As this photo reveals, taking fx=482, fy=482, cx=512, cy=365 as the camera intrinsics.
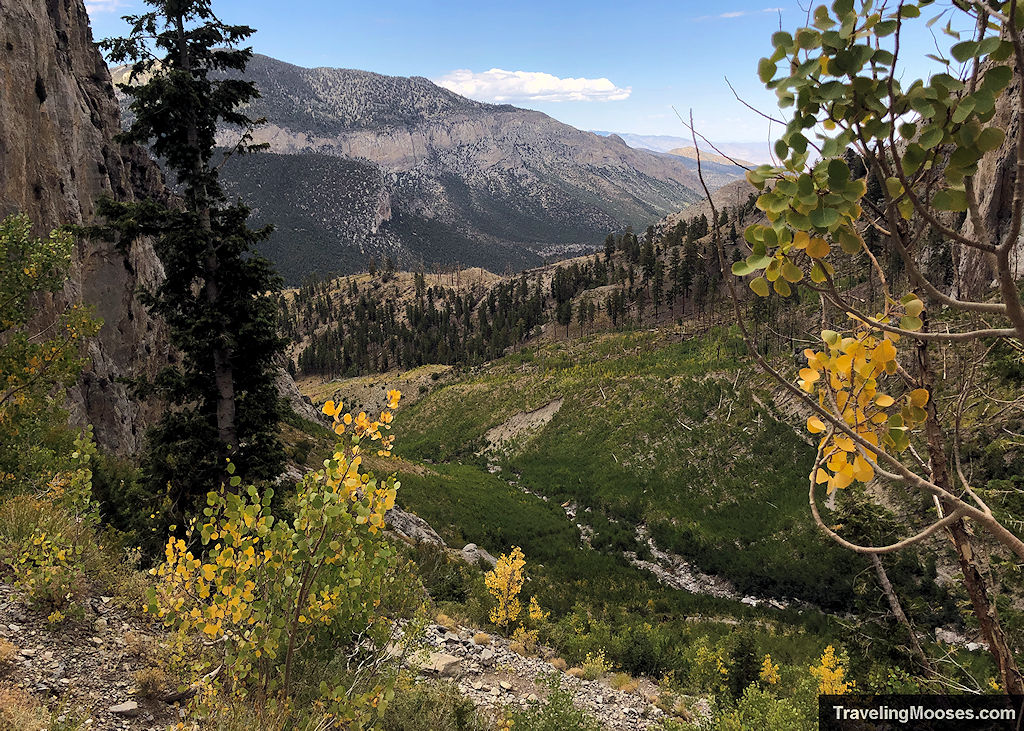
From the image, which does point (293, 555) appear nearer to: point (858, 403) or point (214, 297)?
point (858, 403)

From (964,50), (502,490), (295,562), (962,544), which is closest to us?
(964,50)

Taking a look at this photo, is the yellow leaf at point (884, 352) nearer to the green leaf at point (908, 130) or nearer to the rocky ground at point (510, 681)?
the green leaf at point (908, 130)

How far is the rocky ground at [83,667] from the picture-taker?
4.16 metres

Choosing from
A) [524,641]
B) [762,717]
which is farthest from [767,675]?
[524,641]

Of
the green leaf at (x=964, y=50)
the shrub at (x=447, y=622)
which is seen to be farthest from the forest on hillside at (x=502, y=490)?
the shrub at (x=447, y=622)

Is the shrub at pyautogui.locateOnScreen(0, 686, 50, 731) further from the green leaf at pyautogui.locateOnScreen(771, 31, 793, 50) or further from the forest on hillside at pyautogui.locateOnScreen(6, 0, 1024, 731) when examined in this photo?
the green leaf at pyautogui.locateOnScreen(771, 31, 793, 50)

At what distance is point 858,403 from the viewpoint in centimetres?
159

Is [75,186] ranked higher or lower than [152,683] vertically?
higher

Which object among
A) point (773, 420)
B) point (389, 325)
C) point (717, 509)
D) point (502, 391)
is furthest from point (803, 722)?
point (389, 325)

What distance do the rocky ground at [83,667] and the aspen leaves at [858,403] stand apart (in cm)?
537

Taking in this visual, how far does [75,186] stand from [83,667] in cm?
1863

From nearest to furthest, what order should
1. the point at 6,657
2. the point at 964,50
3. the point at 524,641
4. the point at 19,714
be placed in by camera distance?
the point at 964,50 → the point at 19,714 → the point at 6,657 → the point at 524,641

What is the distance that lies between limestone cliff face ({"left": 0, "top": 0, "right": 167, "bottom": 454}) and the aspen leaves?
49.0 feet

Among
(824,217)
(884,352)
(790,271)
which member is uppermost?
(824,217)
